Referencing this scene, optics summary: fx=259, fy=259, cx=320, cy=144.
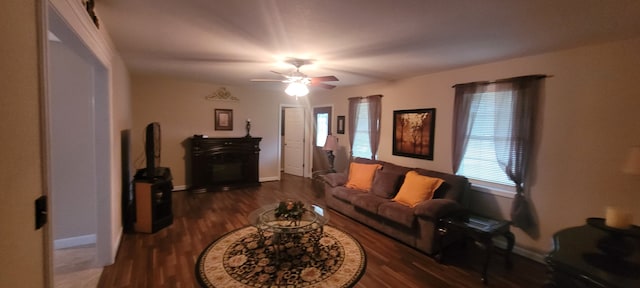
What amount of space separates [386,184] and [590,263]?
2.55m

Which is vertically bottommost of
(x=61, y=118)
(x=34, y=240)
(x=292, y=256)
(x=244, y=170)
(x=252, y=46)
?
(x=292, y=256)

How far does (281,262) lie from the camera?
272 centimetres

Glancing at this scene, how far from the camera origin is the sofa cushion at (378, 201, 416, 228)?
312 cm

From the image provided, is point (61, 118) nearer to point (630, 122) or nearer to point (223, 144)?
point (223, 144)

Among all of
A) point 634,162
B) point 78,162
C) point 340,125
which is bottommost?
point 78,162

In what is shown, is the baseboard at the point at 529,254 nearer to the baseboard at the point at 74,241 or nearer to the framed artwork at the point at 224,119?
the baseboard at the point at 74,241

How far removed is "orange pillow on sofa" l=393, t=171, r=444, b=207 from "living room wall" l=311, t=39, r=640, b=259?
0.68 metres

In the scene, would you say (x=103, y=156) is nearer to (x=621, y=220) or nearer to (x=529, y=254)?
(x=621, y=220)

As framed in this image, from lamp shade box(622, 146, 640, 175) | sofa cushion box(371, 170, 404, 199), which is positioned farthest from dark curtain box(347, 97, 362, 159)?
lamp shade box(622, 146, 640, 175)

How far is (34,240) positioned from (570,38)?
395 centimetres

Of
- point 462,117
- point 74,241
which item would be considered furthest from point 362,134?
point 74,241

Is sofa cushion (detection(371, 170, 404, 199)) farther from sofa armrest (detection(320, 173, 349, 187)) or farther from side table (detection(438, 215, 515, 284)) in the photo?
side table (detection(438, 215, 515, 284))

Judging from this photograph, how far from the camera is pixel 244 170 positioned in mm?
5871

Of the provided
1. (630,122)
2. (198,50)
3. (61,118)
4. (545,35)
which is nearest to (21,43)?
(198,50)
